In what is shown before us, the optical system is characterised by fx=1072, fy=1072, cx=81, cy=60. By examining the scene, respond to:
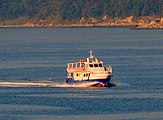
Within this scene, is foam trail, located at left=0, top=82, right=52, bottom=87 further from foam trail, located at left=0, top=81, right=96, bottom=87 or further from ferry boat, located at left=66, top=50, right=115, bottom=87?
ferry boat, located at left=66, top=50, right=115, bottom=87

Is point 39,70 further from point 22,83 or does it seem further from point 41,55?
point 41,55

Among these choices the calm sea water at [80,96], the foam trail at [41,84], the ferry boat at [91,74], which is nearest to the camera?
the calm sea water at [80,96]

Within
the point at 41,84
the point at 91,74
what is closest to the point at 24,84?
the point at 41,84

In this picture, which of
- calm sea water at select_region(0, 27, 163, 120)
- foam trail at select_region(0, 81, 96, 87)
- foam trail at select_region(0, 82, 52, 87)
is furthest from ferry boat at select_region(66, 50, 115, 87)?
foam trail at select_region(0, 82, 52, 87)

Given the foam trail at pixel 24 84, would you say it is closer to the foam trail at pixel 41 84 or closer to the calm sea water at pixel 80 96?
the foam trail at pixel 41 84

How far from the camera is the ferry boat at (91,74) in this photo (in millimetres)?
108062

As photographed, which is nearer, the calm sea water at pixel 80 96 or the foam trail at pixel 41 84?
the calm sea water at pixel 80 96

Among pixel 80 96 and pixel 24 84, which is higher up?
pixel 80 96

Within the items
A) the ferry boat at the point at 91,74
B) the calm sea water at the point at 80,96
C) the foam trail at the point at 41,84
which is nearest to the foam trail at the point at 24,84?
the foam trail at the point at 41,84

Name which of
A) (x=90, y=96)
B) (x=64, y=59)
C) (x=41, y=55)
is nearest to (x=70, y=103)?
(x=90, y=96)

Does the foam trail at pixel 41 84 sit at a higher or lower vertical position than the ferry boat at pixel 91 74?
lower

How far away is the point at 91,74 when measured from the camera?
109m

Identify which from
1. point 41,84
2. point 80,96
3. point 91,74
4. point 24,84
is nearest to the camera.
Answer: point 80,96

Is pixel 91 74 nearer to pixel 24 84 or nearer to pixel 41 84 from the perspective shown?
pixel 41 84
